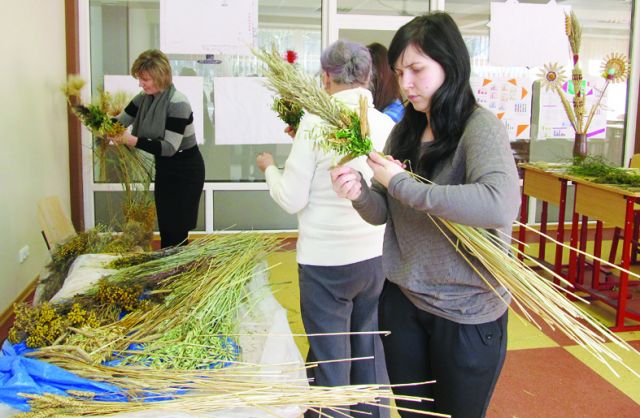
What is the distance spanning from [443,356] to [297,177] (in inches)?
31.2

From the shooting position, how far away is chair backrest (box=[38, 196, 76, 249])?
3387 mm

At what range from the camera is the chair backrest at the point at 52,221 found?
339 cm

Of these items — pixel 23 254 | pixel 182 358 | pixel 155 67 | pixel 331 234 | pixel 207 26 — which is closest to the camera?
pixel 182 358

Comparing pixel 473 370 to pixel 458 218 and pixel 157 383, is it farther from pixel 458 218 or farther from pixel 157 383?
pixel 157 383

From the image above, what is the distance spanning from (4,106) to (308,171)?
92.8 inches

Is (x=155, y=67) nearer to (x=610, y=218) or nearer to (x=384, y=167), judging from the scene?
(x=384, y=167)

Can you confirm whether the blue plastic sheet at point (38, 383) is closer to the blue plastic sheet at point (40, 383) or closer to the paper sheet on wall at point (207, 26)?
the blue plastic sheet at point (40, 383)

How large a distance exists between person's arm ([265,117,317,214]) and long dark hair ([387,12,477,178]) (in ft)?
1.71

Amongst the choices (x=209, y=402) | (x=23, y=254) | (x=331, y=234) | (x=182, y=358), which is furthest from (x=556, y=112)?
(x=209, y=402)

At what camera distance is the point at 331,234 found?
2080 millimetres

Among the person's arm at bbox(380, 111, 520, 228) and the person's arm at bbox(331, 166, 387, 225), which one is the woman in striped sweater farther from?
the person's arm at bbox(380, 111, 520, 228)

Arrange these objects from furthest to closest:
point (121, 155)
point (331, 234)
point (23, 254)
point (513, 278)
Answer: point (121, 155), point (23, 254), point (331, 234), point (513, 278)

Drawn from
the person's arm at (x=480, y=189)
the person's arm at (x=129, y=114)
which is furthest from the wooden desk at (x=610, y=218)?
the person's arm at (x=129, y=114)

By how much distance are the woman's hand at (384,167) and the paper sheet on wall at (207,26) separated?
3976 millimetres
